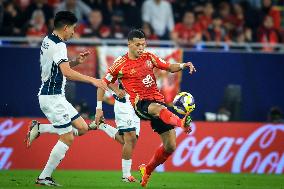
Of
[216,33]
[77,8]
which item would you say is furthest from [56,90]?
[216,33]

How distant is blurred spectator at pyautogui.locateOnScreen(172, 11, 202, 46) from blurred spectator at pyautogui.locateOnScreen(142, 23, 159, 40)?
470 mm

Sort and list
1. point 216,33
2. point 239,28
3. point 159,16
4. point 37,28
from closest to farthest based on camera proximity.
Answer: point 37,28 → point 159,16 → point 216,33 → point 239,28

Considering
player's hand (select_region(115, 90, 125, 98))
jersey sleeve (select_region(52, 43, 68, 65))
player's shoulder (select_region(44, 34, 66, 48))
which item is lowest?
player's hand (select_region(115, 90, 125, 98))

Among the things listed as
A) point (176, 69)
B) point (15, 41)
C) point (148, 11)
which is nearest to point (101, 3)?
point (148, 11)

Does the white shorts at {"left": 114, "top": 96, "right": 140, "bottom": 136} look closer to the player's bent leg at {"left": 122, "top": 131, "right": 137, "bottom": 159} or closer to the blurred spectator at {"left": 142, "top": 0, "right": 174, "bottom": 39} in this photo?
the player's bent leg at {"left": 122, "top": 131, "right": 137, "bottom": 159}

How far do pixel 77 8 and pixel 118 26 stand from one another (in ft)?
3.53

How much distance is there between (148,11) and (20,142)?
17.1 ft

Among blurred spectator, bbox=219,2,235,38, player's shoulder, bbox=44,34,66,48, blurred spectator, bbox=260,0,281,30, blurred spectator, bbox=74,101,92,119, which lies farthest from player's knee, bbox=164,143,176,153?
blurred spectator, bbox=260,0,281,30

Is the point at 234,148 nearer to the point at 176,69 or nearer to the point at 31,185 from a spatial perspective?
the point at 176,69

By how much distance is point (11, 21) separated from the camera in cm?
1992

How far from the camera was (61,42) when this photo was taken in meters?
12.3

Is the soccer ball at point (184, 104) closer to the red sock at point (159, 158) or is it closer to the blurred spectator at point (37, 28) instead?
the red sock at point (159, 158)

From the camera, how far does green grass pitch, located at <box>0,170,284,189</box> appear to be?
13258 millimetres

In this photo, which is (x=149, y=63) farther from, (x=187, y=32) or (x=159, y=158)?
(x=187, y=32)
